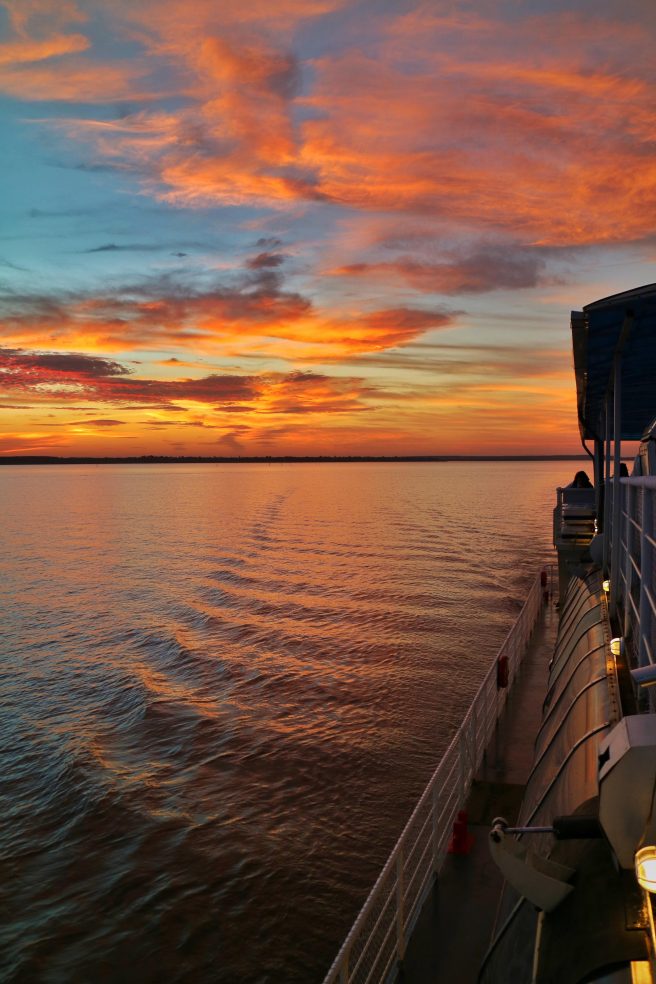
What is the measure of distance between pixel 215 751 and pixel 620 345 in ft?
41.8

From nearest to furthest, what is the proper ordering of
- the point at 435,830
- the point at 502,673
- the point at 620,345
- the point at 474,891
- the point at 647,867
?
1. the point at 647,867
2. the point at 474,891
3. the point at 435,830
4. the point at 620,345
5. the point at 502,673

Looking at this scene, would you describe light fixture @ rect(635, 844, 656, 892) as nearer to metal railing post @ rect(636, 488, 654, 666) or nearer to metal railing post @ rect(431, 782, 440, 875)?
metal railing post @ rect(636, 488, 654, 666)

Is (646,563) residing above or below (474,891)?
above

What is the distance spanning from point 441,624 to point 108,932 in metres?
20.5

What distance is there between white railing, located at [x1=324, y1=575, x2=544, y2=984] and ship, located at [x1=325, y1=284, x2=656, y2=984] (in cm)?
3

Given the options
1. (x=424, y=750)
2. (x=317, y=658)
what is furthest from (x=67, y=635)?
(x=424, y=750)

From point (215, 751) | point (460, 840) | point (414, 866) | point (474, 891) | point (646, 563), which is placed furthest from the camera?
point (215, 751)

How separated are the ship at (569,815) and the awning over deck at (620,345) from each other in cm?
4

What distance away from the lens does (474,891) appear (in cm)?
809

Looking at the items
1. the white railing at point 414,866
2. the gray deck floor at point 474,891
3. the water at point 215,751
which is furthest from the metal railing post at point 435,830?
the water at point 215,751

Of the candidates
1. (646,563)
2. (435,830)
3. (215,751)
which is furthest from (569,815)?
(215,751)

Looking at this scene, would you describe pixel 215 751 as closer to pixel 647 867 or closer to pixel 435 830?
pixel 435 830

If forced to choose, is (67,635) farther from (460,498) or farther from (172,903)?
(460,498)

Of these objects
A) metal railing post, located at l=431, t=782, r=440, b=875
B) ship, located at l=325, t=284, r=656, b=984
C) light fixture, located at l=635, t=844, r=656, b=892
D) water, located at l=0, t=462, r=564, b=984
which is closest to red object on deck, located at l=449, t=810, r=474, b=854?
ship, located at l=325, t=284, r=656, b=984
